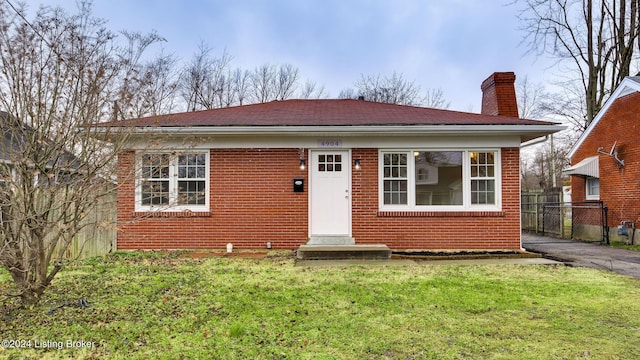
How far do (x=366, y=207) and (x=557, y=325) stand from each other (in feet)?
15.9

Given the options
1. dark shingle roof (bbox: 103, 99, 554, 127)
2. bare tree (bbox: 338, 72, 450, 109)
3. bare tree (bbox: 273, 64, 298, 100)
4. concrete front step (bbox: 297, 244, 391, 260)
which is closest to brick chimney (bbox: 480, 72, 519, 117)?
dark shingle roof (bbox: 103, 99, 554, 127)

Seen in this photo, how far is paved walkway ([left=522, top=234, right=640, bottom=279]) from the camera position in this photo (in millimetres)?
7043

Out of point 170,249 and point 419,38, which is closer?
point 170,249

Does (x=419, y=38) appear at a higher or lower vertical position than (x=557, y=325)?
higher

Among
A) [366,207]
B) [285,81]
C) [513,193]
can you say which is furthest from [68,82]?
[285,81]

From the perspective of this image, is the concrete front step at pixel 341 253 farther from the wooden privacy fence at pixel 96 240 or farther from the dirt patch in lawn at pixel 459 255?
the wooden privacy fence at pixel 96 240

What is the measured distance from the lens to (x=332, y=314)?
4.14 m

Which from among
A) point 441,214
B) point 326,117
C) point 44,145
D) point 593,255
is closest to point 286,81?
point 326,117

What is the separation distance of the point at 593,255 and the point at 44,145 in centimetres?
1073

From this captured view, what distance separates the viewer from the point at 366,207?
836cm

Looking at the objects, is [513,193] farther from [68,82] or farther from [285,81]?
[285,81]

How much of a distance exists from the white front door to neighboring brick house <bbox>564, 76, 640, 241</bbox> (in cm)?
885

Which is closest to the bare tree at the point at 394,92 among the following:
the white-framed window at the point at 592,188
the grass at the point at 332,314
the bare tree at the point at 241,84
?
the bare tree at the point at 241,84

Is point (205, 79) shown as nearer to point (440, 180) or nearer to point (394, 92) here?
point (394, 92)
